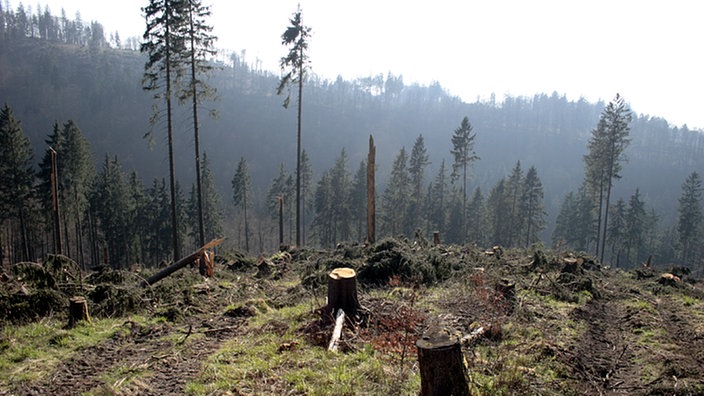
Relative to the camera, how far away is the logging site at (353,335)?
492cm

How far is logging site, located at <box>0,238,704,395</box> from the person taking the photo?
4.92 metres

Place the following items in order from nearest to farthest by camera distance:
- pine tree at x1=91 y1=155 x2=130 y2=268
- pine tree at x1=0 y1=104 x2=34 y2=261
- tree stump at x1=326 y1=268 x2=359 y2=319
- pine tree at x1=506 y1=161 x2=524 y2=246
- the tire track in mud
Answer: the tire track in mud < tree stump at x1=326 y1=268 x2=359 y2=319 < pine tree at x1=0 y1=104 x2=34 y2=261 < pine tree at x1=91 y1=155 x2=130 y2=268 < pine tree at x1=506 y1=161 x2=524 y2=246

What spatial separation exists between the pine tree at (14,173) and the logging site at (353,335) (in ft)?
81.9

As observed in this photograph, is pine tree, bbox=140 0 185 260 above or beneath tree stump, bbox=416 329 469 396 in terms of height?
above

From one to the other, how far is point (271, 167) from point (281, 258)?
11298cm

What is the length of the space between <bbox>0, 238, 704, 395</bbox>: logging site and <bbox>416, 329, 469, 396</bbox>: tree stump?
1 cm

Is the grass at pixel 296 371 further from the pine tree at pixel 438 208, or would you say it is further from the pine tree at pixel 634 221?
the pine tree at pixel 634 221

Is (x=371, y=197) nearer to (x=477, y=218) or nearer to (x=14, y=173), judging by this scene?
(x=14, y=173)

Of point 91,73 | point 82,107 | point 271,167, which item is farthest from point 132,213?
point 91,73

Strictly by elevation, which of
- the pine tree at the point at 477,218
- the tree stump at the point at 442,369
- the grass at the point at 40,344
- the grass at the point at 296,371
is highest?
the tree stump at the point at 442,369

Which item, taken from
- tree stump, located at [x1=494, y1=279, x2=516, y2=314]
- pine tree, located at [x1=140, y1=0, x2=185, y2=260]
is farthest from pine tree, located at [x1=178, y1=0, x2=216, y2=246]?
tree stump, located at [x1=494, y1=279, x2=516, y2=314]

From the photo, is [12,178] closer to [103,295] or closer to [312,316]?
[103,295]

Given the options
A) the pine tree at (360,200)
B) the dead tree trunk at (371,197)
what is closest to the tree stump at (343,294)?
the dead tree trunk at (371,197)

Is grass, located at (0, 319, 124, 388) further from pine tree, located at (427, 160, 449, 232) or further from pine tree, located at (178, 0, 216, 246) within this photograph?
pine tree, located at (427, 160, 449, 232)
